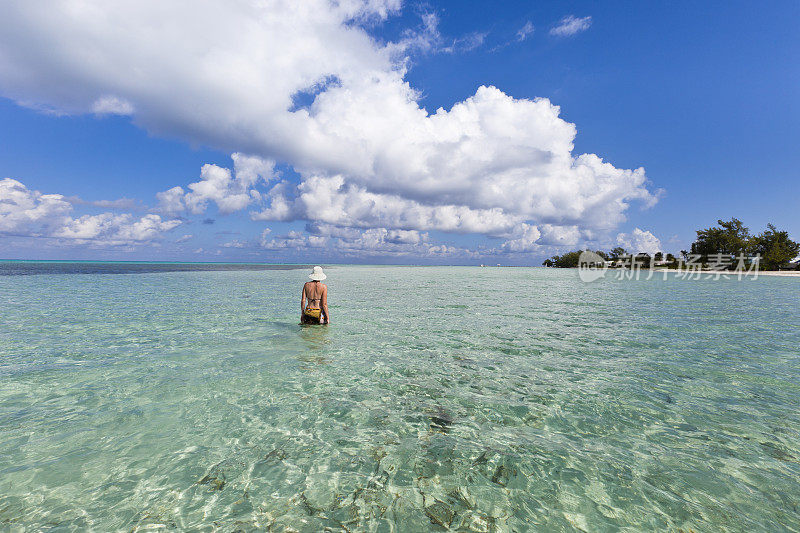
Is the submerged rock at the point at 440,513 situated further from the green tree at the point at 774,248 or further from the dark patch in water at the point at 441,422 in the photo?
the green tree at the point at 774,248

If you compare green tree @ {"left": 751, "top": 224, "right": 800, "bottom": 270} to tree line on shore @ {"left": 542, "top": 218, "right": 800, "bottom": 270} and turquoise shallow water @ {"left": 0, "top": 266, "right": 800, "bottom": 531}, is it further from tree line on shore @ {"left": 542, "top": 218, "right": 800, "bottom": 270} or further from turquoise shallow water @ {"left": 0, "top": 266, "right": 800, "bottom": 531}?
turquoise shallow water @ {"left": 0, "top": 266, "right": 800, "bottom": 531}

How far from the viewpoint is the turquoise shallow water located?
4.79 metres

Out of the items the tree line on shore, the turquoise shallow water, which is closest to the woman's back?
the turquoise shallow water

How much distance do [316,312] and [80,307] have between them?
19599mm

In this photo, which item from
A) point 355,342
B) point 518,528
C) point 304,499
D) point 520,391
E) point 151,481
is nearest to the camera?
point 518,528

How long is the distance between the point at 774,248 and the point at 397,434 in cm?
16299

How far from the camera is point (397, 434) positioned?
22.6 feet

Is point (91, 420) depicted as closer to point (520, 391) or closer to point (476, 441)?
point (476, 441)

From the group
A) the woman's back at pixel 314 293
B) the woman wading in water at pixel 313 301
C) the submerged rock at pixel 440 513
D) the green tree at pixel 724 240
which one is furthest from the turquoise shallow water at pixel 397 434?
the green tree at pixel 724 240

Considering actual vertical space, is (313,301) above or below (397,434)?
above

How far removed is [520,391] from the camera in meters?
9.04

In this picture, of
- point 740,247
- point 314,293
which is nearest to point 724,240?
point 740,247

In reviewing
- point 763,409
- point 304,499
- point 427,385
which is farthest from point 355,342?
point 763,409

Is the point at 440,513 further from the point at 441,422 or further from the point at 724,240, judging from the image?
the point at 724,240
